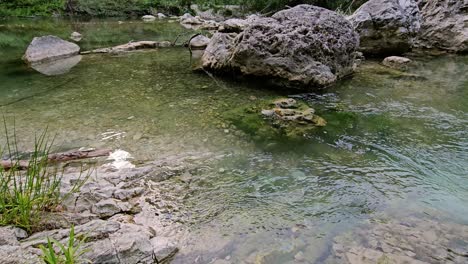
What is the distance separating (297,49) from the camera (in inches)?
279

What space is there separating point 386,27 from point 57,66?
9965mm

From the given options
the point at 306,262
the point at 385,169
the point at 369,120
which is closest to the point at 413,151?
the point at 385,169

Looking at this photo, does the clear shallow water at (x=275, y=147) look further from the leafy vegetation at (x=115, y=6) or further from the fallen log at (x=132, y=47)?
the leafy vegetation at (x=115, y=6)

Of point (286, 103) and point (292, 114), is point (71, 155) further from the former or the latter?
point (286, 103)

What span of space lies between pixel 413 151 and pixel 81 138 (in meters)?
4.70

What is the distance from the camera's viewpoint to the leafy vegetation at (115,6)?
82.1ft

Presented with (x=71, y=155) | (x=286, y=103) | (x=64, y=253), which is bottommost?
(x=71, y=155)

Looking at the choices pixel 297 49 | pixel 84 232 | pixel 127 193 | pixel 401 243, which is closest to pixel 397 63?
pixel 297 49

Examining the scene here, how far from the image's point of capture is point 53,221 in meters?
2.76

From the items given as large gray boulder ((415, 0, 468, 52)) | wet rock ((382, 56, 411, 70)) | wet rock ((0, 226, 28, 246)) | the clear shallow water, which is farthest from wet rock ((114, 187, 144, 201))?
large gray boulder ((415, 0, 468, 52))

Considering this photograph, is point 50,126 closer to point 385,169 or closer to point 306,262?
point 306,262

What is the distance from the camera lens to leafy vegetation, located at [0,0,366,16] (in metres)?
25.0

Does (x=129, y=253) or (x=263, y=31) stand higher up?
(x=263, y=31)

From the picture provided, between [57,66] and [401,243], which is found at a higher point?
[401,243]
